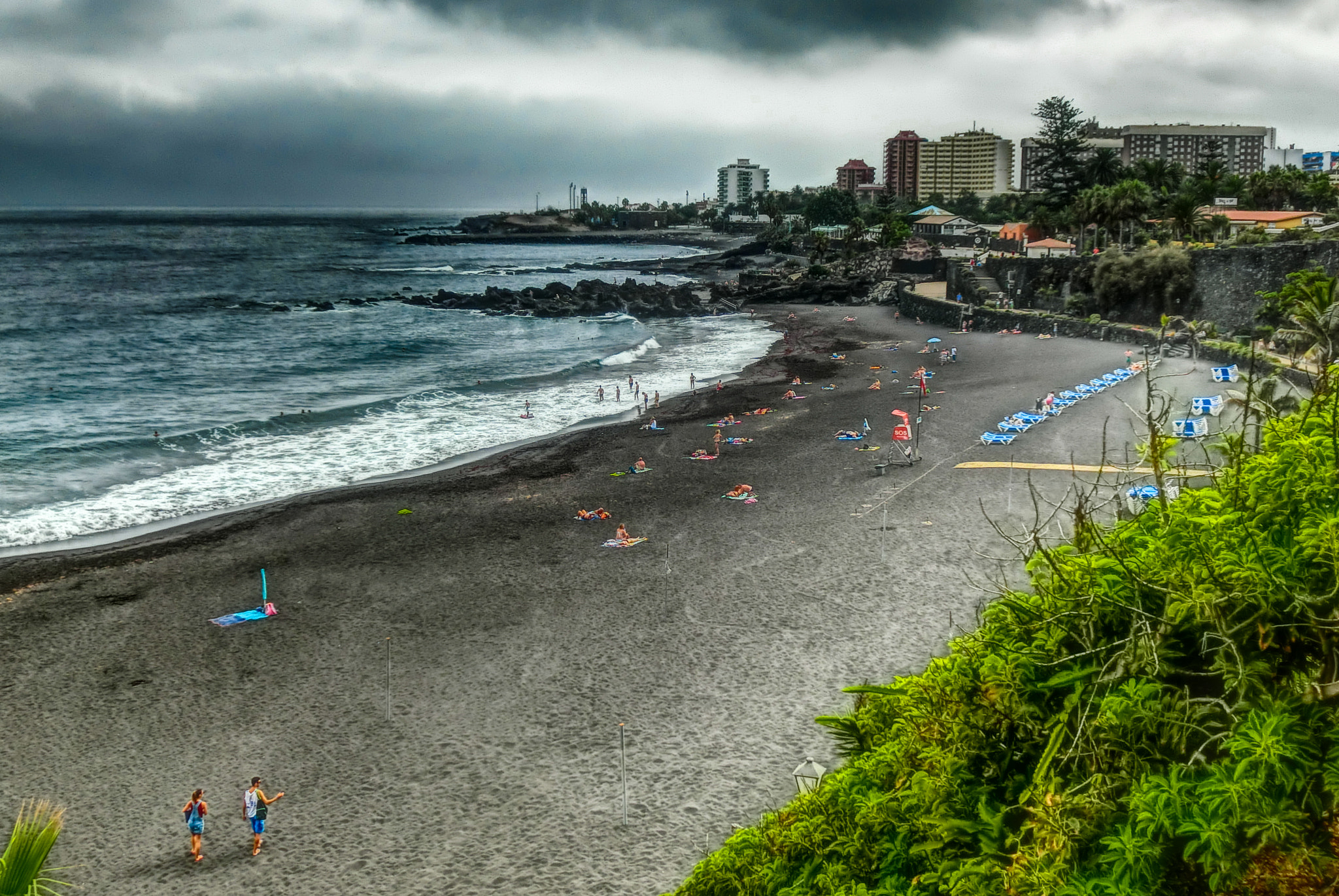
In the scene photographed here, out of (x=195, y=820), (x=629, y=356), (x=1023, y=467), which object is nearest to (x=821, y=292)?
(x=629, y=356)

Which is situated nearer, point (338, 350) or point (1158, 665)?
point (1158, 665)

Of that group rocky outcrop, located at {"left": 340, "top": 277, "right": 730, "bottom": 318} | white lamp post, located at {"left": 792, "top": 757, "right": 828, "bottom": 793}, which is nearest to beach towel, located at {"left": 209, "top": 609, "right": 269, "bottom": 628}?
white lamp post, located at {"left": 792, "top": 757, "right": 828, "bottom": 793}

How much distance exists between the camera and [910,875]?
5.51 meters

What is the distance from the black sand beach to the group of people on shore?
0.21m

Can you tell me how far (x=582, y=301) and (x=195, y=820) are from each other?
6667 cm

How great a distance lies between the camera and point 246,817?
39.5 feet

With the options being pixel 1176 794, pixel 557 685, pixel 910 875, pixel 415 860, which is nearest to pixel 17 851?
pixel 910 875

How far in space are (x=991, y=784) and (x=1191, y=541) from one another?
174 cm

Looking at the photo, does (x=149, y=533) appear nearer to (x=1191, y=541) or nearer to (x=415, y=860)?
(x=415, y=860)

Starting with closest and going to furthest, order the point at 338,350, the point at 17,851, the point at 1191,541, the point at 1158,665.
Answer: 1. the point at 17,851
2. the point at 1158,665
3. the point at 1191,541
4. the point at 338,350

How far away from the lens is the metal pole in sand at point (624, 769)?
481 inches

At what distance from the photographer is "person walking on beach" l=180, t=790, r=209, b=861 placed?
456 inches

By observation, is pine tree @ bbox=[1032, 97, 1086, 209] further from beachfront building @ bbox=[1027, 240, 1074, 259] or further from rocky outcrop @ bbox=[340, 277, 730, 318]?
rocky outcrop @ bbox=[340, 277, 730, 318]

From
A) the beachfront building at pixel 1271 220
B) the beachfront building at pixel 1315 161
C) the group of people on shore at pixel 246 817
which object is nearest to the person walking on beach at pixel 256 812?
the group of people on shore at pixel 246 817
